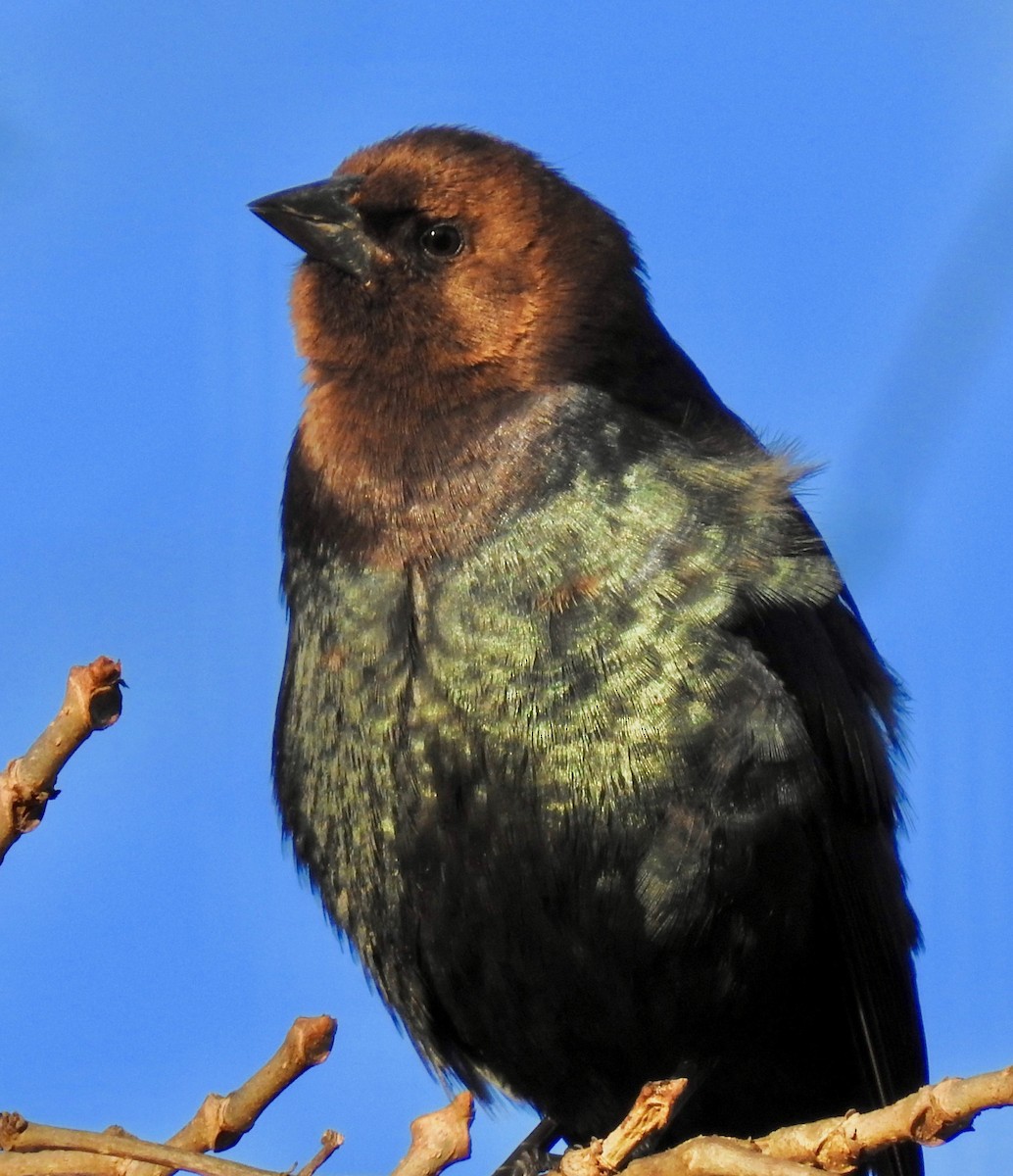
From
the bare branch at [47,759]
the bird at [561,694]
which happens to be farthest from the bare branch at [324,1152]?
the bird at [561,694]

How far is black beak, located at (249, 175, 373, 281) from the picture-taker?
407cm

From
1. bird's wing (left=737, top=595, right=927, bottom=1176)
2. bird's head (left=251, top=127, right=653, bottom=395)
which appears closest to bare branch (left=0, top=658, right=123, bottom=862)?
bird's wing (left=737, top=595, right=927, bottom=1176)

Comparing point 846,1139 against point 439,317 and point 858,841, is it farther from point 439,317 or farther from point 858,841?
point 439,317

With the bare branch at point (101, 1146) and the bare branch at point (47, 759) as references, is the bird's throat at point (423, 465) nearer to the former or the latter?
the bare branch at point (47, 759)

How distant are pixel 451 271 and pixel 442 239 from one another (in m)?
0.09

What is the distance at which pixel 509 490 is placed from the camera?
369cm

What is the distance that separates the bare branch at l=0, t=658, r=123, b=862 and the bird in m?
1.42

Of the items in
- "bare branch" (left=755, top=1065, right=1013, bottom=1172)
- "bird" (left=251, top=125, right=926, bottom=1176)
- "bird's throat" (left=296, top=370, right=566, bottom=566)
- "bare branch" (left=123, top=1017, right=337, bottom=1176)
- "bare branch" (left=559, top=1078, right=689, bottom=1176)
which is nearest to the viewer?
"bare branch" (left=755, top=1065, right=1013, bottom=1172)

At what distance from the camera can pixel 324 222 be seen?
4.10m

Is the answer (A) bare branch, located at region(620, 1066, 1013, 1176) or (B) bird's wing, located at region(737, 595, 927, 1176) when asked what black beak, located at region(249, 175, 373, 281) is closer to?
(B) bird's wing, located at region(737, 595, 927, 1176)

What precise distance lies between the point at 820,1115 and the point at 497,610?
4.37 feet

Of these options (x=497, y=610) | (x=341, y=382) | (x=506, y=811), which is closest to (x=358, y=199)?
(x=341, y=382)

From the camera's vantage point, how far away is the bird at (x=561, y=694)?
3.47m

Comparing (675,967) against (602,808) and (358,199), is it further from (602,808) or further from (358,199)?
(358,199)
